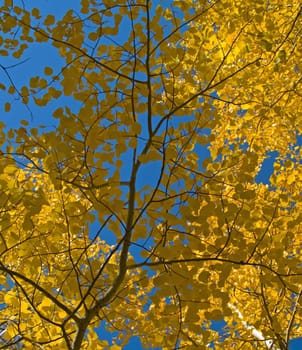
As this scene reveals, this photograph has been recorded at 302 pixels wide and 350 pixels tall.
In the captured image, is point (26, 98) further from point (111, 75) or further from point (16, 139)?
point (111, 75)

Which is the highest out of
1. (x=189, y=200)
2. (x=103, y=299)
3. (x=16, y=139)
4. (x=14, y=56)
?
(x=14, y=56)

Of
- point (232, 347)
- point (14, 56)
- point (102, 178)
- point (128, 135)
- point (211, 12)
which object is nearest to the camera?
point (128, 135)

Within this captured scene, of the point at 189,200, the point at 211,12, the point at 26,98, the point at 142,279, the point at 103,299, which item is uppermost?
the point at 211,12

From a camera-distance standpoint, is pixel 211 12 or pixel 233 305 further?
pixel 233 305

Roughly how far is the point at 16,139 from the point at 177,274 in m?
1.15

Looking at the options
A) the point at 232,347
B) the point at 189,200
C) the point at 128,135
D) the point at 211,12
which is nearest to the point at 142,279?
the point at 189,200

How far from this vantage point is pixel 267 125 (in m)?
4.60

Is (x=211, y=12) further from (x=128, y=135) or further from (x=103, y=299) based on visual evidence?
(x=103, y=299)

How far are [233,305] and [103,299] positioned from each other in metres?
2.75

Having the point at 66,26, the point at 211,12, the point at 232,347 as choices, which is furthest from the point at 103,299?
the point at 232,347

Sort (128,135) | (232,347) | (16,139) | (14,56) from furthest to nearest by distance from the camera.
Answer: (232,347)
(14,56)
(16,139)
(128,135)

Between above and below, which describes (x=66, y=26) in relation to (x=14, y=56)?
below

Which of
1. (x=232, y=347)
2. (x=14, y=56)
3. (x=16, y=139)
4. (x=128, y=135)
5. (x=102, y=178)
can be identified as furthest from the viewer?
(x=232, y=347)

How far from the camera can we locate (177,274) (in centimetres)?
211
